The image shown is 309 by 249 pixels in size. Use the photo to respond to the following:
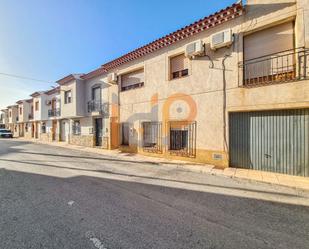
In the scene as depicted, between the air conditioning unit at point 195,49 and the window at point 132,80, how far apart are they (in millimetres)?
3994

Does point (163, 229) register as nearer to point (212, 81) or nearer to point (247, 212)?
point (247, 212)

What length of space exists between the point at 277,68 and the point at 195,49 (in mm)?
3625

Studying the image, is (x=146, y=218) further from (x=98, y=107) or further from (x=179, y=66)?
(x=98, y=107)

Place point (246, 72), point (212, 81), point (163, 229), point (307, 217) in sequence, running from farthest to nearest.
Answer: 1. point (212, 81)
2. point (246, 72)
3. point (307, 217)
4. point (163, 229)

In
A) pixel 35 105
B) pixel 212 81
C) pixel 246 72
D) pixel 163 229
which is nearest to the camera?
pixel 163 229

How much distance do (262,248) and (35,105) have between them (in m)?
33.2

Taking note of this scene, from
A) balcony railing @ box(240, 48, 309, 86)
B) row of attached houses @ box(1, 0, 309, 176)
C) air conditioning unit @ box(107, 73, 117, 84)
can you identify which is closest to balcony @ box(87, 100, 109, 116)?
row of attached houses @ box(1, 0, 309, 176)

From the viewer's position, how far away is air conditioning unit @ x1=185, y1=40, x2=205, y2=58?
8.39 meters

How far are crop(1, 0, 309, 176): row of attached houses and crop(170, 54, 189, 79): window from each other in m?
0.05

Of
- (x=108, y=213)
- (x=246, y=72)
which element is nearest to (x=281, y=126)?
(x=246, y=72)

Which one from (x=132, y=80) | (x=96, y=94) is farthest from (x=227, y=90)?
(x=96, y=94)

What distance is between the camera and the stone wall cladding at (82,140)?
53.2 ft

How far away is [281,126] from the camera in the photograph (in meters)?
6.73

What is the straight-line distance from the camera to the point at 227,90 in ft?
25.9
